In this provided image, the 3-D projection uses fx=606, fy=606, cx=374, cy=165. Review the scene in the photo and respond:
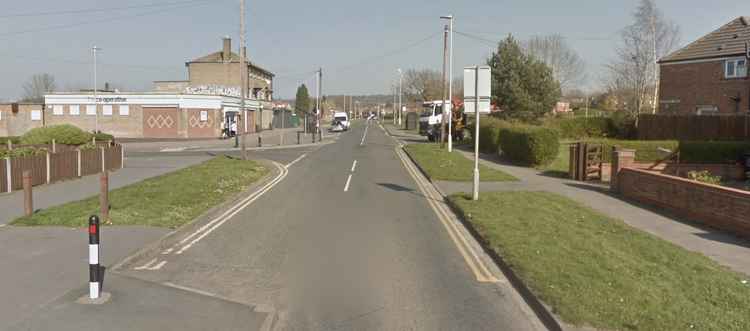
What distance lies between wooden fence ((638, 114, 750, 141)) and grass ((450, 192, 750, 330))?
24.3 meters

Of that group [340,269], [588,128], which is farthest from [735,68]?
[340,269]

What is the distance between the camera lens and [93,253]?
21.8ft

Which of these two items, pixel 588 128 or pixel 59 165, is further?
pixel 588 128

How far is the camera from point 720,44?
41.0 m

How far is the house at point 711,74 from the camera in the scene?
38250 millimetres

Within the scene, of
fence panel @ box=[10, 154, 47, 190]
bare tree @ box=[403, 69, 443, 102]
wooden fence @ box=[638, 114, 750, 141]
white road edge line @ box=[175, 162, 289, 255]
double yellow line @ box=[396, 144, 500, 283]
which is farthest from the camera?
bare tree @ box=[403, 69, 443, 102]

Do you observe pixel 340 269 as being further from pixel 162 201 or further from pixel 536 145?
pixel 536 145

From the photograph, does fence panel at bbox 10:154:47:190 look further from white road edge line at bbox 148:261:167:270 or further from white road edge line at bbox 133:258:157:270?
white road edge line at bbox 148:261:167:270

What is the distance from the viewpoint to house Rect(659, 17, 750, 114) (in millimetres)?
38250

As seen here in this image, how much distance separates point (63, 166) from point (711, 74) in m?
39.0

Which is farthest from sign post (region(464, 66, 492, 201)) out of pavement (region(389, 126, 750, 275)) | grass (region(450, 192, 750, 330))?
grass (region(450, 192, 750, 330))

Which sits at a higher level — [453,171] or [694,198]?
[694,198]

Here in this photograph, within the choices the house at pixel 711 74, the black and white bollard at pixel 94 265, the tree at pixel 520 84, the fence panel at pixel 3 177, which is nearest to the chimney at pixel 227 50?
the tree at pixel 520 84

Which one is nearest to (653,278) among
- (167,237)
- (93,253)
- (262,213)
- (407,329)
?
(407,329)
